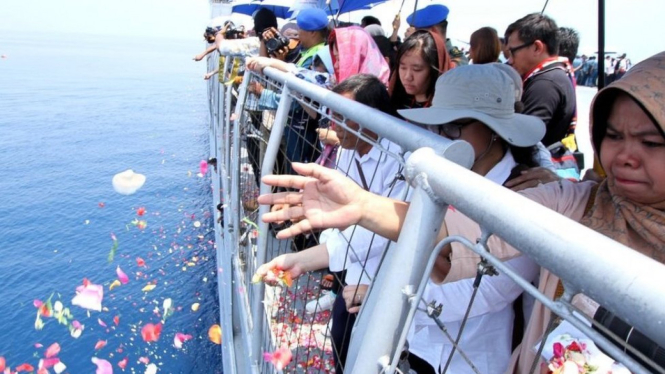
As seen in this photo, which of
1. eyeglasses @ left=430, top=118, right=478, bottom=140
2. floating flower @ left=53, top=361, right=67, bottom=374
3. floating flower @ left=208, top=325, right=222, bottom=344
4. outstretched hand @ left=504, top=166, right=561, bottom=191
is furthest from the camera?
floating flower @ left=208, top=325, right=222, bottom=344

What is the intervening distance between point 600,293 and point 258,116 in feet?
9.98

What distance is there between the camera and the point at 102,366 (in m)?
3.38

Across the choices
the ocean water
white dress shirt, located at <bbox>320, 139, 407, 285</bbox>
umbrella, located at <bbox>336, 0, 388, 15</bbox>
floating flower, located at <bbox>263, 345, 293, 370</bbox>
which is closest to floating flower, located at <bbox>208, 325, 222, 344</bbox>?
the ocean water

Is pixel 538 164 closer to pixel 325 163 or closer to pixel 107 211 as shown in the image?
pixel 325 163

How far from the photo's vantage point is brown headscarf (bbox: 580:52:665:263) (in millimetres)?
778

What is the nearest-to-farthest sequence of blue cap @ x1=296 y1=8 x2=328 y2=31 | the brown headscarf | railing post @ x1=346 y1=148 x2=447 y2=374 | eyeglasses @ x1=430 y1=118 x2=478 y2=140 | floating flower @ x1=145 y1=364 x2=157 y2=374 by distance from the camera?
1. railing post @ x1=346 y1=148 x2=447 y2=374
2. the brown headscarf
3. eyeglasses @ x1=430 y1=118 x2=478 y2=140
4. blue cap @ x1=296 y1=8 x2=328 y2=31
5. floating flower @ x1=145 y1=364 x2=157 y2=374

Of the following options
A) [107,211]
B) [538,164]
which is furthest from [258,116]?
[107,211]

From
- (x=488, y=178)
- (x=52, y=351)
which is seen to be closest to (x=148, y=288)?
(x=52, y=351)

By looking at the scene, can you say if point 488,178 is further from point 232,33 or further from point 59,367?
point 232,33

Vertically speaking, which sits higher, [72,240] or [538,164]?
[538,164]

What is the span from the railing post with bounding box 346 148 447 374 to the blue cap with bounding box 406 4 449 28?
10.5 feet

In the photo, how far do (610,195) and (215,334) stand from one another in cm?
343

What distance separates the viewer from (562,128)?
7.02 ft

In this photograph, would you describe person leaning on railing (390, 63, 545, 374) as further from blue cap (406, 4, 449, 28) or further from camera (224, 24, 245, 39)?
camera (224, 24, 245, 39)
